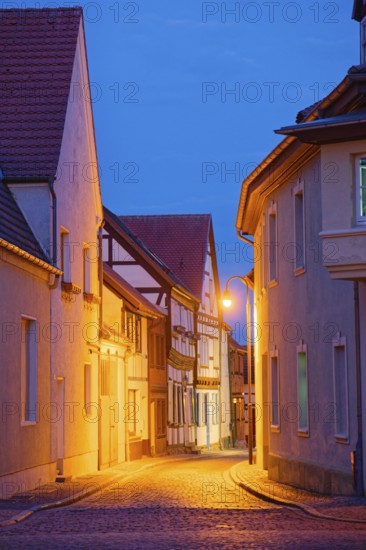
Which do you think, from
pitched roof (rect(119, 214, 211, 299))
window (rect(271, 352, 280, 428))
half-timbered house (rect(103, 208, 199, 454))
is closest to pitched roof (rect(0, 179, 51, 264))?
window (rect(271, 352, 280, 428))

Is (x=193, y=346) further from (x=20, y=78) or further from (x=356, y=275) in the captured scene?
(x=356, y=275)

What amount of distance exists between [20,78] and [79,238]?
13.9ft

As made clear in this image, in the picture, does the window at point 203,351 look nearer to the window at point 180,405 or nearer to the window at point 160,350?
the window at point 180,405

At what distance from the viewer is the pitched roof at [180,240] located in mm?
60125

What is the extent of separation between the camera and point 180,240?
60781mm

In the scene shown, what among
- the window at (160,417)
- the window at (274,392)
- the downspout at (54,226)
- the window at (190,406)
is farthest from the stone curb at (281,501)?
the window at (190,406)

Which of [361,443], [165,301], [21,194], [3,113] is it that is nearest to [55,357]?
[21,194]

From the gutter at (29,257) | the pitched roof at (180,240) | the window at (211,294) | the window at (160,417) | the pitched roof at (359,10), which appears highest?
the pitched roof at (180,240)

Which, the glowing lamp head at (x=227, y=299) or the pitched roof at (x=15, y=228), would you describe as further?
the glowing lamp head at (x=227, y=299)

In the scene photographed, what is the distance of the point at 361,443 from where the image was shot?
61.0ft

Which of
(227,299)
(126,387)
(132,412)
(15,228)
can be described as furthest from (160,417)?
(15,228)

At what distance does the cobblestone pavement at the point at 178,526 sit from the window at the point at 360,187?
4.69 meters

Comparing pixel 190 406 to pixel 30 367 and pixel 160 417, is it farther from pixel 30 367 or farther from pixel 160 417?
pixel 30 367

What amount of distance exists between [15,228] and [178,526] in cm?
951
